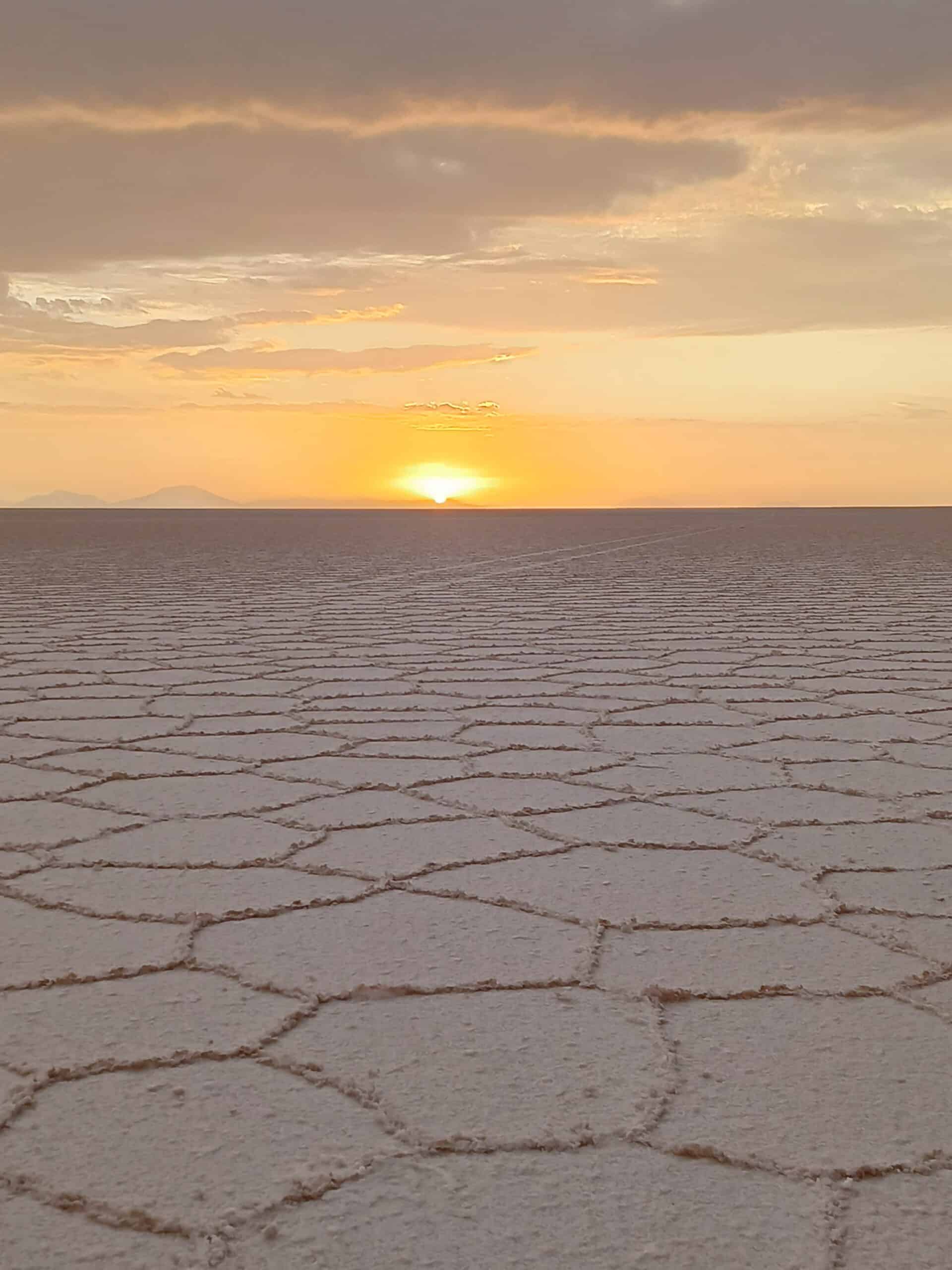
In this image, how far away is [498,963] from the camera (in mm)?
1232

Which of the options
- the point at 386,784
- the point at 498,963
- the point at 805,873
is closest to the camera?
the point at 498,963

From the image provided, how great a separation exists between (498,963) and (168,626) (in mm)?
3350

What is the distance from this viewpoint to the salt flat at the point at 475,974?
2.72ft

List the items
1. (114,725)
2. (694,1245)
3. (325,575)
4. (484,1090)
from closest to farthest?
(694,1245) < (484,1090) < (114,725) < (325,575)

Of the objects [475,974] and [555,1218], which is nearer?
[555,1218]

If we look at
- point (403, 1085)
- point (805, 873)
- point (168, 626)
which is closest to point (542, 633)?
point (168, 626)

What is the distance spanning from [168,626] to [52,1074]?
3486 mm

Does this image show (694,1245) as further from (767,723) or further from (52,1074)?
(767,723)

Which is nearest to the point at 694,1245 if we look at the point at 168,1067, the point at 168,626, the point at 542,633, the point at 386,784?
the point at 168,1067

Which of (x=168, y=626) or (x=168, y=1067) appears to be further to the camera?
(x=168, y=626)

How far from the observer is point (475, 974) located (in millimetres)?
1203

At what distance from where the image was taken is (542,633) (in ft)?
13.7

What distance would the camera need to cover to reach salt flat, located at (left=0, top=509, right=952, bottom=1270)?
0.83 metres

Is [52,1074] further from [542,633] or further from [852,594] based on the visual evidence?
[852,594]
